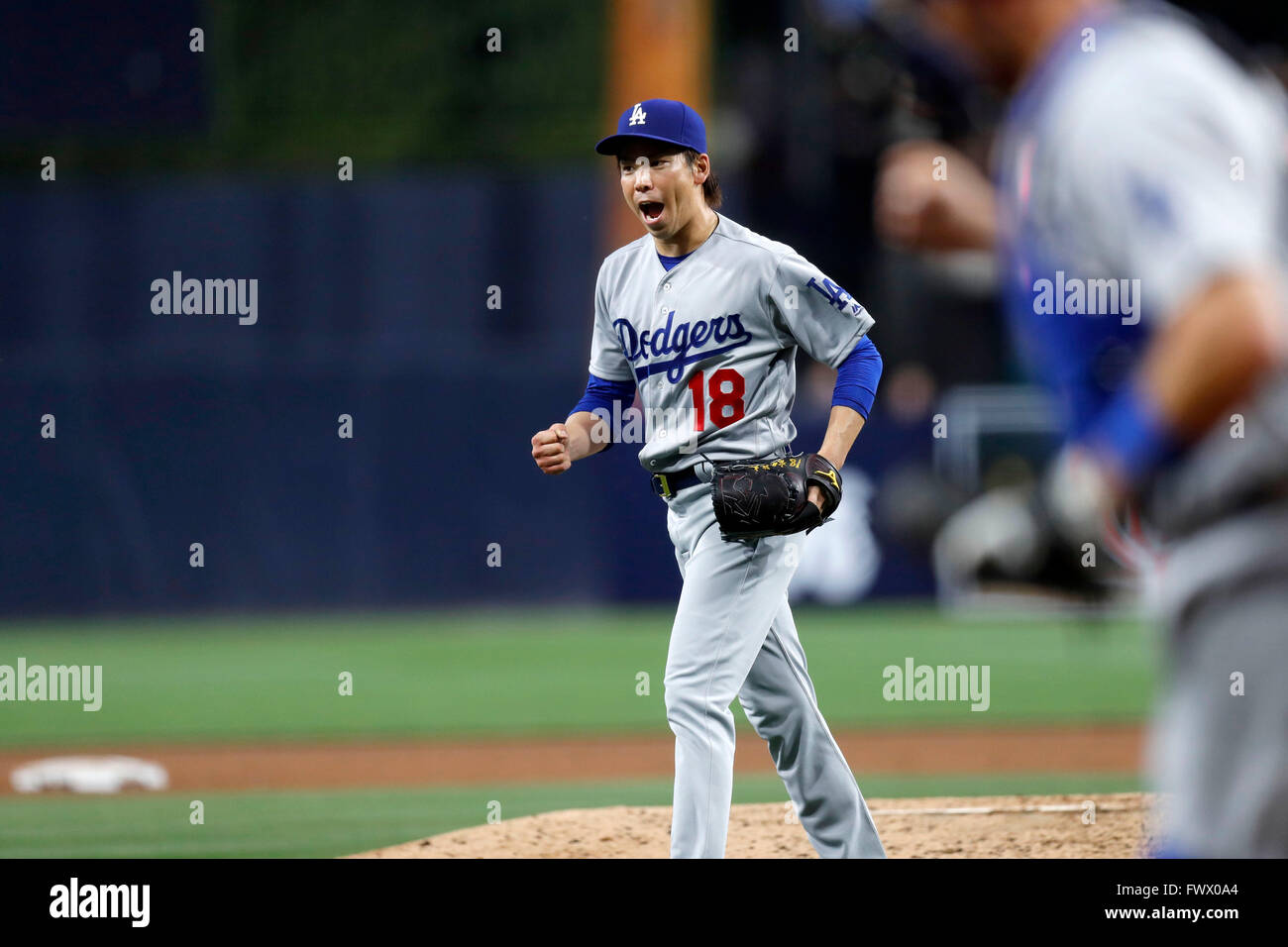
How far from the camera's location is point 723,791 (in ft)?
14.0

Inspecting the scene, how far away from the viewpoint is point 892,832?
18.5 feet

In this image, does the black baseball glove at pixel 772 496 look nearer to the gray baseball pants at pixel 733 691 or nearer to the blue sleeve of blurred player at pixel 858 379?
the gray baseball pants at pixel 733 691

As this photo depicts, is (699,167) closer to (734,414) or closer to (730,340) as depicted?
(730,340)

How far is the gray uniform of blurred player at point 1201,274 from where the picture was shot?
2.01 m

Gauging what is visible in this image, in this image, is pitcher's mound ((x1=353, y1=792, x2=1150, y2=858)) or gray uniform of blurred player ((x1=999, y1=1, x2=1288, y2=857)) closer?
gray uniform of blurred player ((x1=999, y1=1, x2=1288, y2=857))

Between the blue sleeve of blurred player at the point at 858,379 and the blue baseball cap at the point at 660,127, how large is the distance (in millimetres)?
722

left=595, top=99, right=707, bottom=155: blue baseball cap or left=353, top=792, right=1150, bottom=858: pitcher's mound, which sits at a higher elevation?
left=595, top=99, right=707, bottom=155: blue baseball cap

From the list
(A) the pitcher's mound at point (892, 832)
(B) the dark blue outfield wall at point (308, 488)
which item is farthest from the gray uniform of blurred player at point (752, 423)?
(B) the dark blue outfield wall at point (308, 488)

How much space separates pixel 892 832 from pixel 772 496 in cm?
Answer: 186

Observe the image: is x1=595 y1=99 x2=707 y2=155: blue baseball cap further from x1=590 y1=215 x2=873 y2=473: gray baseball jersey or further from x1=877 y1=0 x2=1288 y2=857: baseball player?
x1=877 y1=0 x2=1288 y2=857: baseball player

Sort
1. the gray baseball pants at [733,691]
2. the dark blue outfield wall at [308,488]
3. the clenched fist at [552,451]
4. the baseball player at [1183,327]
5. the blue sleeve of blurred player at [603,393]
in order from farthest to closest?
1. the dark blue outfield wall at [308,488]
2. the blue sleeve of blurred player at [603,393]
3. the clenched fist at [552,451]
4. the gray baseball pants at [733,691]
5. the baseball player at [1183,327]

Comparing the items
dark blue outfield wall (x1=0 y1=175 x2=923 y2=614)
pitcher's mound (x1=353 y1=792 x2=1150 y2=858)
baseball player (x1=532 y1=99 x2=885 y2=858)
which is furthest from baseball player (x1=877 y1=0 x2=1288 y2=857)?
dark blue outfield wall (x1=0 y1=175 x2=923 y2=614)

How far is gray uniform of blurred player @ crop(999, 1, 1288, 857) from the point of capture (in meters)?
2.01

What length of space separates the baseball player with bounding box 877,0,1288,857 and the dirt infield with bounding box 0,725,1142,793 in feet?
20.9
